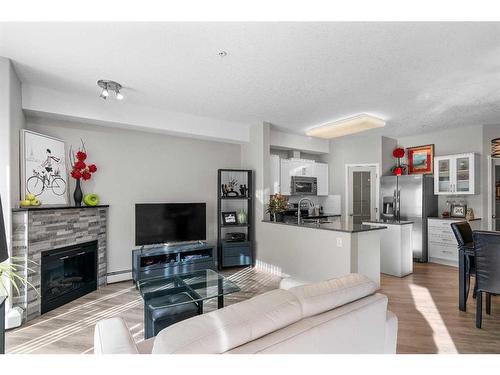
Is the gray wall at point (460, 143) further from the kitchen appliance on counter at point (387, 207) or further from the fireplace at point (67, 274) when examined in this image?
the fireplace at point (67, 274)

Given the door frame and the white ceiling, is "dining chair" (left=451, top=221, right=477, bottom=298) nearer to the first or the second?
the white ceiling

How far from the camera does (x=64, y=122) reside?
3.65 metres

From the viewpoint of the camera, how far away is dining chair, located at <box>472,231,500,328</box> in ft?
8.20

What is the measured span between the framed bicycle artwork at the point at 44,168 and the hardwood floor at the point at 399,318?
138cm

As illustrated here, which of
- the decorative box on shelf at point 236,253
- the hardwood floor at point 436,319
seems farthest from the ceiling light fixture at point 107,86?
the hardwood floor at point 436,319

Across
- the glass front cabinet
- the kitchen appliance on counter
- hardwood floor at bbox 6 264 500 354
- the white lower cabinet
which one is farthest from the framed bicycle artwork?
the glass front cabinet

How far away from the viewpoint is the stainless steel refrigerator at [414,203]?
16.8ft

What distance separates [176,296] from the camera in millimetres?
2363

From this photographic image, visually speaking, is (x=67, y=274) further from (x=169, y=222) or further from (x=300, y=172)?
(x=300, y=172)

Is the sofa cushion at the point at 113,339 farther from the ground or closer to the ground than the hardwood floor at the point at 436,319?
farther from the ground

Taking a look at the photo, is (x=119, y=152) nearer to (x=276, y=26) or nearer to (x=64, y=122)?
(x=64, y=122)

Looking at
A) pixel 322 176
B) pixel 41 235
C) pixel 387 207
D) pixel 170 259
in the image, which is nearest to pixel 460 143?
pixel 387 207

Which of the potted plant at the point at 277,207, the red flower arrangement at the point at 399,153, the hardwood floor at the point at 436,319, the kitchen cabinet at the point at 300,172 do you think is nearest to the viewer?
the hardwood floor at the point at 436,319

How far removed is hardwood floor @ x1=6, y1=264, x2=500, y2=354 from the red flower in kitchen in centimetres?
157
